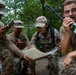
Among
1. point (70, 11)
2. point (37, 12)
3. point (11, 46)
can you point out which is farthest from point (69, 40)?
point (37, 12)

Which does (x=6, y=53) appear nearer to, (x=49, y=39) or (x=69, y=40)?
(x=49, y=39)

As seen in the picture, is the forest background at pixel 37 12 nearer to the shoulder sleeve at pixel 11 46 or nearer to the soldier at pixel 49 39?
the soldier at pixel 49 39

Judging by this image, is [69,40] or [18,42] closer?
[69,40]

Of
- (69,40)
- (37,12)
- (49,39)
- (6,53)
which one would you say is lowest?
(37,12)

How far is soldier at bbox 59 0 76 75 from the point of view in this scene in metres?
2.51

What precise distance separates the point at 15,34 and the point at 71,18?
13.0 ft

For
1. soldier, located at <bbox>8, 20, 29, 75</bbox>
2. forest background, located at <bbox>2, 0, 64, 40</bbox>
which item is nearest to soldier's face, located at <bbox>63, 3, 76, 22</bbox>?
soldier, located at <bbox>8, 20, 29, 75</bbox>

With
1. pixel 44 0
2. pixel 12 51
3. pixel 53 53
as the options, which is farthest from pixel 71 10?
pixel 44 0

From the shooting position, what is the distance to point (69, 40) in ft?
9.32

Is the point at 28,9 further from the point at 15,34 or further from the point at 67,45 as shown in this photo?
the point at 67,45

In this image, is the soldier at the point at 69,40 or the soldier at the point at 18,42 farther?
the soldier at the point at 18,42

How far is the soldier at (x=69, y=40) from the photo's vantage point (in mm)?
2514

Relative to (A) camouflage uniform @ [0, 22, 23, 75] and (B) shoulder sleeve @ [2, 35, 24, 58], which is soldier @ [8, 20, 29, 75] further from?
(B) shoulder sleeve @ [2, 35, 24, 58]

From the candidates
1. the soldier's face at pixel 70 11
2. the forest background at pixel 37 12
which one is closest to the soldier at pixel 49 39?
the soldier's face at pixel 70 11
